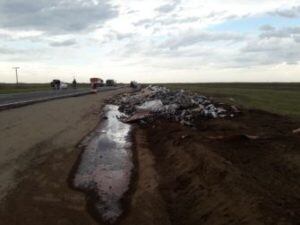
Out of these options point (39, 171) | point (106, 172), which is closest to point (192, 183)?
point (106, 172)

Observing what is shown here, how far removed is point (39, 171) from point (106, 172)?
5.88ft

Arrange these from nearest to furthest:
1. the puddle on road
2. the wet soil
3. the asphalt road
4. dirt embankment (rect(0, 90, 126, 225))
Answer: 1. the wet soil
2. dirt embankment (rect(0, 90, 126, 225))
3. the puddle on road
4. the asphalt road

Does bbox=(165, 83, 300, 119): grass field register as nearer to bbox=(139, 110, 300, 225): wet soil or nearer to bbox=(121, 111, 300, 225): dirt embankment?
bbox=(139, 110, 300, 225): wet soil

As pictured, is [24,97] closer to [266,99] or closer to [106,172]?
[266,99]

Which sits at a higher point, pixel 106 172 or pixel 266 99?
pixel 106 172

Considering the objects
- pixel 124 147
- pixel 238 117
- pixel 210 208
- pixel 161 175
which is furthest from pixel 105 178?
pixel 238 117

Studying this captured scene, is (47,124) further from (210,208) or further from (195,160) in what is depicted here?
(210,208)

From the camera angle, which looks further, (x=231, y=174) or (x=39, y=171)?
(x=39, y=171)

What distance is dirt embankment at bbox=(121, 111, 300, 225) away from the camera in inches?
360

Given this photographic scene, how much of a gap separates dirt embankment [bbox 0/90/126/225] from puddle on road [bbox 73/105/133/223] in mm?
343

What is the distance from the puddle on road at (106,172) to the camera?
11000 mm

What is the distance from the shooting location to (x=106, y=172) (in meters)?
14.2

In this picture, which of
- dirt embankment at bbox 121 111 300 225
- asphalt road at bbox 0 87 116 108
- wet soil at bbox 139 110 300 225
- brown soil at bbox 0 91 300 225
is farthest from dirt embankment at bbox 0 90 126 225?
asphalt road at bbox 0 87 116 108

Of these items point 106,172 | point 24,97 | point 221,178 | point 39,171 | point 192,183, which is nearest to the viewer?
point 221,178
